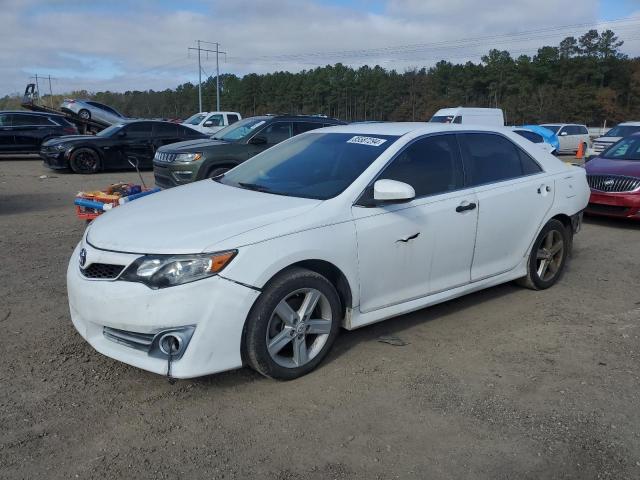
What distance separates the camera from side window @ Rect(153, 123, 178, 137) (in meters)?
16.2

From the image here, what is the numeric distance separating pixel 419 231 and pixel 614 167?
6.66 meters

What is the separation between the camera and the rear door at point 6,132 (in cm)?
1833

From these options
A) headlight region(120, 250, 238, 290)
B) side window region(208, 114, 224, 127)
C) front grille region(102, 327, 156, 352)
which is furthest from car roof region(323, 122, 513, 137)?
side window region(208, 114, 224, 127)

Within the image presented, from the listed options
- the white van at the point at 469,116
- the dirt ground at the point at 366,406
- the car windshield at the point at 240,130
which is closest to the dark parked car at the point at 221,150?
the car windshield at the point at 240,130

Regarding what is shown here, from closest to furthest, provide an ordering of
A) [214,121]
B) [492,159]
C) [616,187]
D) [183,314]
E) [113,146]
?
[183,314], [492,159], [616,187], [113,146], [214,121]

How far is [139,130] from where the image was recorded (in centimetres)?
1611

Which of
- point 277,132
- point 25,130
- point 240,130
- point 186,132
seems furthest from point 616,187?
point 25,130

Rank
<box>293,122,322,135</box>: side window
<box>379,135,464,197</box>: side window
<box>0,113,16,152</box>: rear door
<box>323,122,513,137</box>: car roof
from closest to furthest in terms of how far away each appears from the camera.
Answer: <box>379,135,464,197</box>: side window, <box>323,122,513,137</box>: car roof, <box>293,122,322,135</box>: side window, <box>0,113,16,152</box>: rear door

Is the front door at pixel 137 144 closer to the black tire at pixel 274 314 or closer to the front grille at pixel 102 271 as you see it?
the front grille at pixel 102 271

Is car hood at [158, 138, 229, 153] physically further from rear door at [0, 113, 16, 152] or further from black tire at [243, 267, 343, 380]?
rear door at [0, 113, 16, 152]

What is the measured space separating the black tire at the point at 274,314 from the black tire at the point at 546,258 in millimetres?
2508

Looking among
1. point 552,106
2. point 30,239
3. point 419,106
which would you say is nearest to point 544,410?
point 30,239

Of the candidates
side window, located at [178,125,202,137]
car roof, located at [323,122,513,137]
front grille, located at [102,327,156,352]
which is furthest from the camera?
side window, located at [178,125,202,137]

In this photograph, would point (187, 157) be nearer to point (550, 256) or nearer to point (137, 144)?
point (550, 256)
